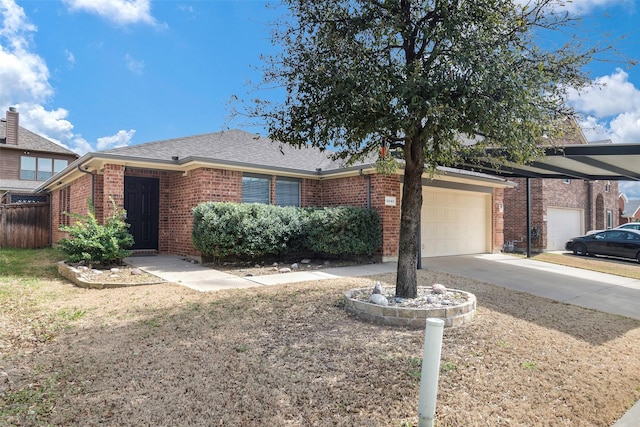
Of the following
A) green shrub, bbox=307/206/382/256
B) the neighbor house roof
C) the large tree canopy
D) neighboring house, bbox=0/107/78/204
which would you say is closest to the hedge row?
green shrub, bbox=307/206/382/256

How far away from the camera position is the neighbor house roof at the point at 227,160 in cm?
987

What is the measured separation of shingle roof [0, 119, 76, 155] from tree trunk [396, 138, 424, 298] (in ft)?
98.2

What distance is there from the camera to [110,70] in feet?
44.9

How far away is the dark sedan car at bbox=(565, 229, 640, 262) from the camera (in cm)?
1462

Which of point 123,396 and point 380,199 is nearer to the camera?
point 123,396

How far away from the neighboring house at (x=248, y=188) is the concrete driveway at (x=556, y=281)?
174cm

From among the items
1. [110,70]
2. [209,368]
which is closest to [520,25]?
[209,368]

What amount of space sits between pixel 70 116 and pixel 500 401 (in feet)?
99.5

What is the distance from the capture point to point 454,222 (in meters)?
13.0

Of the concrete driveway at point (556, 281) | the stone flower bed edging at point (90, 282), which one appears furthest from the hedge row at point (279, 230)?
the concrete driveway at point (556, 281)

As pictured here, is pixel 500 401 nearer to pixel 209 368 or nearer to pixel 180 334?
pixel 209 368

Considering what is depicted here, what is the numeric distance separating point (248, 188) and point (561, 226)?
55.7 feet

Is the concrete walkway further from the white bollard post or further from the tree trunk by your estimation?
the white bollard post

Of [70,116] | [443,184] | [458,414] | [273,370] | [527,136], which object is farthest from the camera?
[70,116]
